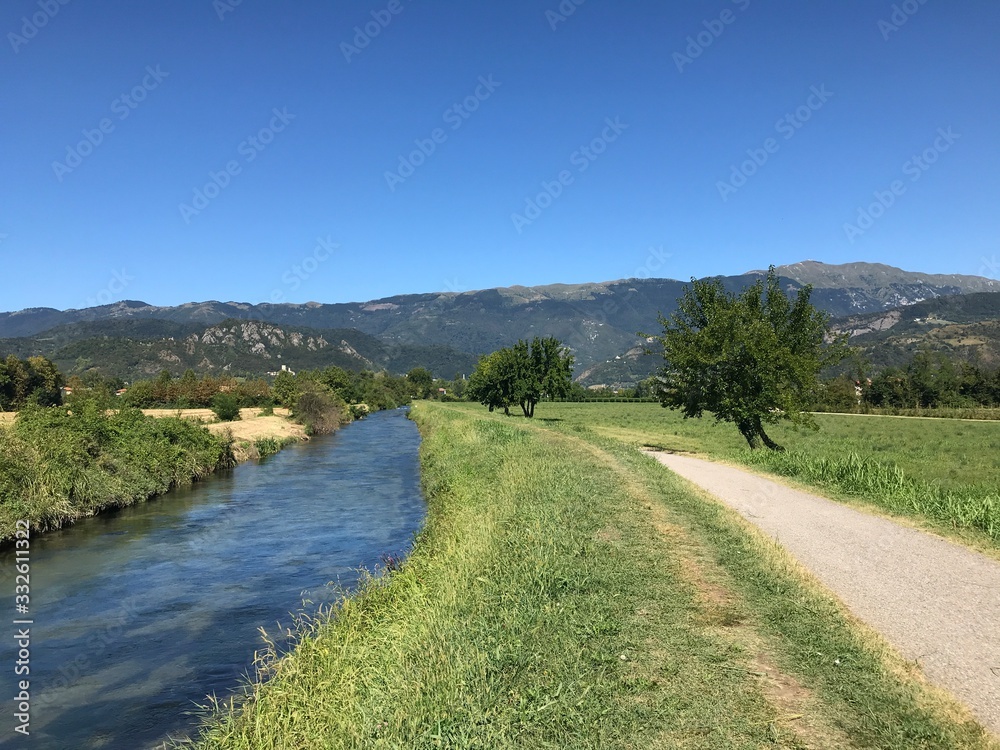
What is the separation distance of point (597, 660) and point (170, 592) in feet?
42.7

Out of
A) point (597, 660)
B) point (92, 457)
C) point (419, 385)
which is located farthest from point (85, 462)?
point (419, 385)

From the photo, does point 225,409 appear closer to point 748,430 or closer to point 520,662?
point 748,430

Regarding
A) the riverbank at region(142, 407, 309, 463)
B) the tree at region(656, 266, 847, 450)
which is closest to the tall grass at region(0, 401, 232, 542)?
the riverbank at region(142, 407, 309, 463)

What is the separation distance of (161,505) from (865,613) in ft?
87.6

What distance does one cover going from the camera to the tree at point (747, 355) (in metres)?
30.4

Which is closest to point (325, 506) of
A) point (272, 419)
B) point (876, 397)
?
point (272, 419)

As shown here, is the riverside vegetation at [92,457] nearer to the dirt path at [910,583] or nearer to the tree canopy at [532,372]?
the dirt path at [910,583]

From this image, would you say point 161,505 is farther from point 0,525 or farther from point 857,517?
point 857,517

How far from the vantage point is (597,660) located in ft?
21.9

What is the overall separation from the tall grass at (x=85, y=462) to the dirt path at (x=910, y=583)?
22078 mm

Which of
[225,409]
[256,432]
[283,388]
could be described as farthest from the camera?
[283,388]

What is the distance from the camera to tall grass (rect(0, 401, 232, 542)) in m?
20.5

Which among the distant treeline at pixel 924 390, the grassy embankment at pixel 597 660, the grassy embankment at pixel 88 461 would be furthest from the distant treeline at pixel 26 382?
the distant treeline at pixel 924 390

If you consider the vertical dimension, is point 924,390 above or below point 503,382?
below
